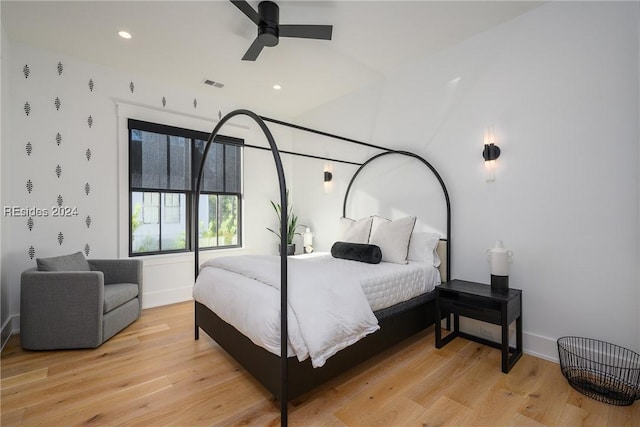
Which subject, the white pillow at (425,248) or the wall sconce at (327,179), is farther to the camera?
the wall sconce at (327,179)

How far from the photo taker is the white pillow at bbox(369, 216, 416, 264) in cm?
299

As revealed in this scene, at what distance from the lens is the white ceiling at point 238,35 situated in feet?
8.30

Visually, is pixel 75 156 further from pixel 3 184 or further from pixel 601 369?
pixel 601 369

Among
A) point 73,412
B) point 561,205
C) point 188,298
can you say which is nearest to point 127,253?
point 188,298

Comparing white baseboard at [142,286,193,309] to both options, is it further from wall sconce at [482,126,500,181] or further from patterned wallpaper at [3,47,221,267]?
wall sconce at [482,126,500,181]

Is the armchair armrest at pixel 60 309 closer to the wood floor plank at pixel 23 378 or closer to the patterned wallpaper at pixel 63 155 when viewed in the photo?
the wood floor plank at pixel 23 378

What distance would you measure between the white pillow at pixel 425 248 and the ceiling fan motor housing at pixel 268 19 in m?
2.35

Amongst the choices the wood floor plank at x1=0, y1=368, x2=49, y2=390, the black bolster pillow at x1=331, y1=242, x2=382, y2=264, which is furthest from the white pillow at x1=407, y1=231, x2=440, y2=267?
the wood floor plank at x1=0, y1=368, x2=49, y2=390

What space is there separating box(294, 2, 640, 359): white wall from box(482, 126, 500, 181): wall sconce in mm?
53

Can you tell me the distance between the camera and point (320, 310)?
6.14ft

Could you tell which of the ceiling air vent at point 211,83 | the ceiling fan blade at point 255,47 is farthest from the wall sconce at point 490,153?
the ceiling air vent at point 211,83

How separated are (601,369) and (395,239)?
70.4 inches

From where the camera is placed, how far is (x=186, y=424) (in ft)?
5.74

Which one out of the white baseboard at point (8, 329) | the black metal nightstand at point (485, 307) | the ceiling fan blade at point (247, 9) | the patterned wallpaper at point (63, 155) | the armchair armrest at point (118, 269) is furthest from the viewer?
the armchair armrest at point (118, 269)
